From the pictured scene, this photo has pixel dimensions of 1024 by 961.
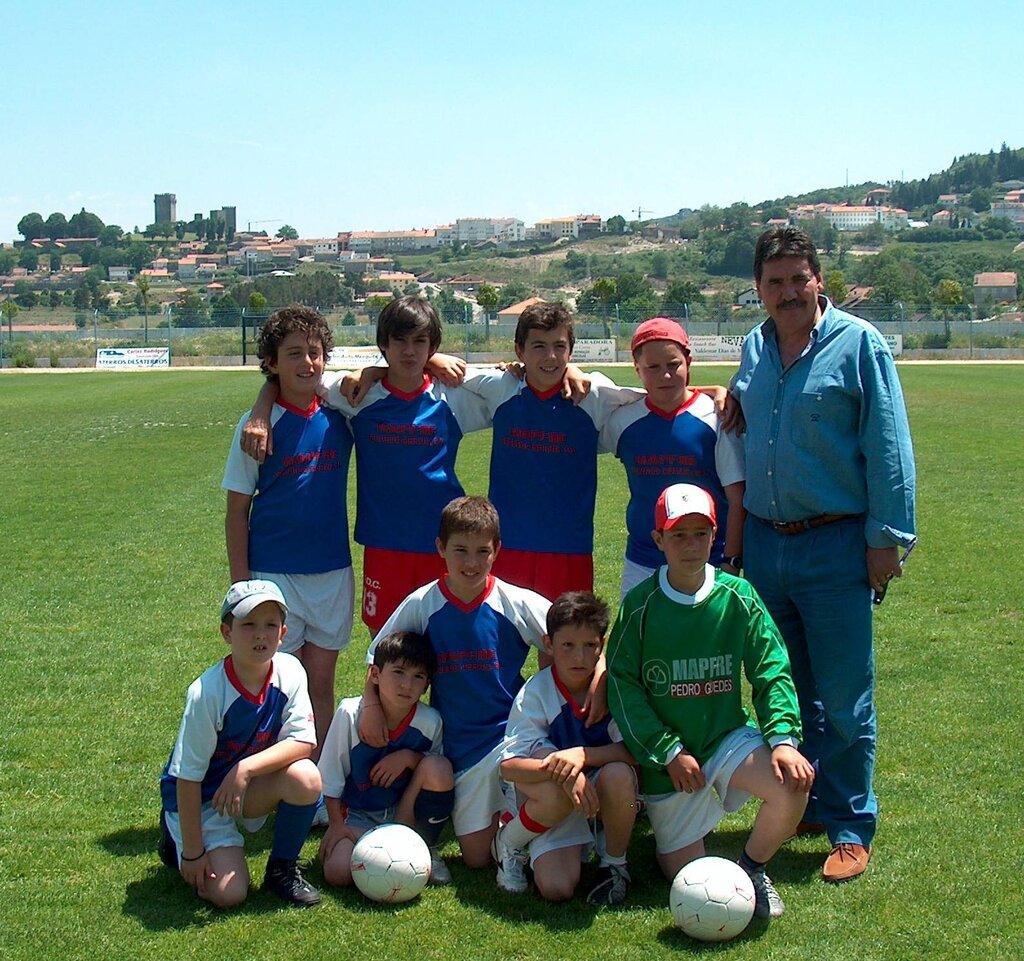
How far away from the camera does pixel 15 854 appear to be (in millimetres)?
4398

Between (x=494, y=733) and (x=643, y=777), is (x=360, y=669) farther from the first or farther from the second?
(x=643, y=777)

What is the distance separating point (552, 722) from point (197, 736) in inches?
50.4

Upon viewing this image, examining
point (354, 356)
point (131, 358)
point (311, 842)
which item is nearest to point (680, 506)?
point (311, 842)

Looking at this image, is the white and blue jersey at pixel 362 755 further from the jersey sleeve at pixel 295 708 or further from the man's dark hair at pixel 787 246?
the man's dark hair at pixel 787 246

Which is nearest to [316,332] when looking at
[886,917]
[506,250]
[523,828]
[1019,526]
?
[523,828]

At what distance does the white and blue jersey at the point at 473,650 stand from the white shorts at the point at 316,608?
A: 0.52 m

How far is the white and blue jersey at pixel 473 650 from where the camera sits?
456 cm

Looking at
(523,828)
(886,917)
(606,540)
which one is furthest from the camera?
(606,540)

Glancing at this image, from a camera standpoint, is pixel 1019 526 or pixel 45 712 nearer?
pixel 45 712

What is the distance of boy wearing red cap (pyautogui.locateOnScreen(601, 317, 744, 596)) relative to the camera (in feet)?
15.7

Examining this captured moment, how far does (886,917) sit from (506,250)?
610 feet

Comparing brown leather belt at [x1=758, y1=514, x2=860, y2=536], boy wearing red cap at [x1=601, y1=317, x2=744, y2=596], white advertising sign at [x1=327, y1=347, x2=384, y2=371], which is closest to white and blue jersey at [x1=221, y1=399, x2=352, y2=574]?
boy wearing red cap at [x1=601, y1=317, x2=744, y2=596]

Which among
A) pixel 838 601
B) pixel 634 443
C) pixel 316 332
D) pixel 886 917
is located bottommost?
pixel 886 917

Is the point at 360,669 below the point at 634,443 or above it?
below
